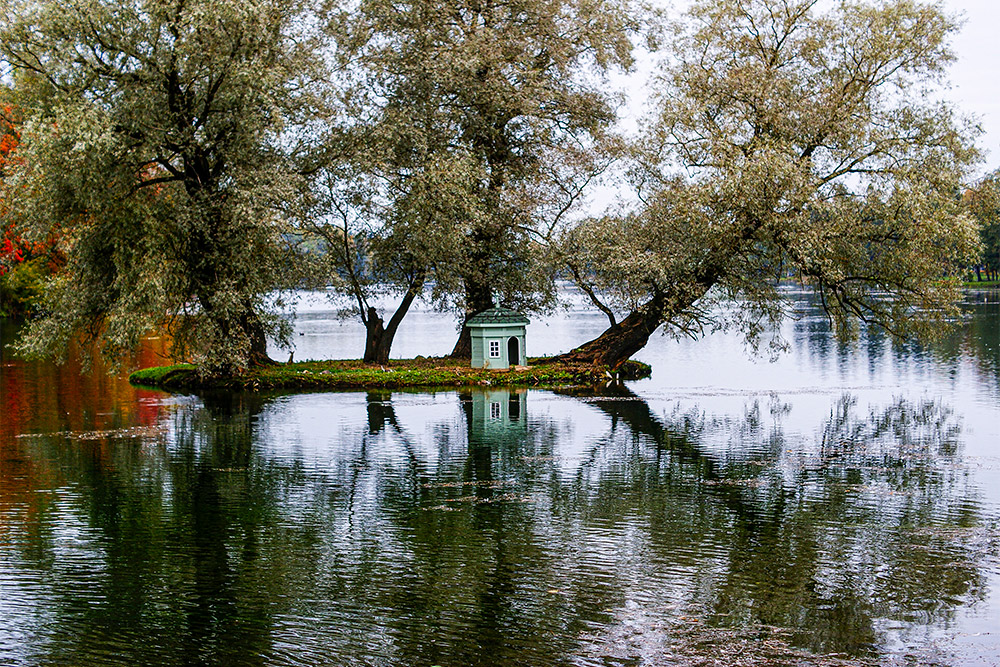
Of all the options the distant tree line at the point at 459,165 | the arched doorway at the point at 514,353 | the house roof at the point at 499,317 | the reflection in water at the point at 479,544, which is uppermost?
the distant tree line at the point at 459,165

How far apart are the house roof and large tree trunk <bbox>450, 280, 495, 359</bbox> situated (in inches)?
34.9

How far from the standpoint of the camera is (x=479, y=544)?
14.2 metres

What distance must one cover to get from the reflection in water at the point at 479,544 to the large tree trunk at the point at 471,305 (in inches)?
554

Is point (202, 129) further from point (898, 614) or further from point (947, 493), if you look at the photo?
point (898, 614)

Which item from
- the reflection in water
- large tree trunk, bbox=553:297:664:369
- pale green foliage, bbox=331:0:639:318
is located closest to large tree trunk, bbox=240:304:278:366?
pale green foliage, bbox=331:0:639:318

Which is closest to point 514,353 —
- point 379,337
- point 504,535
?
point 379,337

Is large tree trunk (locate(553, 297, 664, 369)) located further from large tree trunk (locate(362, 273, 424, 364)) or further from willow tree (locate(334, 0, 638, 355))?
large tree trunk (locate(362, 273, 424, 364))

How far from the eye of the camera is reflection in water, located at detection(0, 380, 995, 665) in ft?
35.2

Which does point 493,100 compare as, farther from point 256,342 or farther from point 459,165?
point 256,342

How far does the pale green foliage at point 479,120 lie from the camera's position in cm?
3506

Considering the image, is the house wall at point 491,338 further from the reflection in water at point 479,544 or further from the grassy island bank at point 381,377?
the reflection in water at point 479,544

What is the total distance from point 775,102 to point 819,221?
4216 millimetres

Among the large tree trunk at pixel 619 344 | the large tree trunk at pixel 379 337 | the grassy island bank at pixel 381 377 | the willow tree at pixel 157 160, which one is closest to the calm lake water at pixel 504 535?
the willow tree at pixel 157 160

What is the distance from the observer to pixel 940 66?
34.4 m
